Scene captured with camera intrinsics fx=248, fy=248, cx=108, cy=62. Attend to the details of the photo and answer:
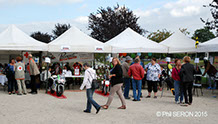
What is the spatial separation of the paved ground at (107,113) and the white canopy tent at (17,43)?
3.65m

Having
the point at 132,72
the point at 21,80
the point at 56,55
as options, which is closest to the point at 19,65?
the point at 21,80

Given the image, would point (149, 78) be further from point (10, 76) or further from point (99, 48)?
point (10, 76)

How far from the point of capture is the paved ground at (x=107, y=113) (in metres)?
6.04

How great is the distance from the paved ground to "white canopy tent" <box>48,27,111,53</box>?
397 centimetres

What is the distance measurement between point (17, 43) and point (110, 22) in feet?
62.9

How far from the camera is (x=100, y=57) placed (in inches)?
976

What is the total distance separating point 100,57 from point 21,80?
14.5 meters

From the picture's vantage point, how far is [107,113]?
693 cm

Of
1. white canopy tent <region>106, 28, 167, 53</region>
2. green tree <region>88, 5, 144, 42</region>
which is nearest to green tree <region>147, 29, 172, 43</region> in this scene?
green tree <region>88, 5, 144, 42</region>

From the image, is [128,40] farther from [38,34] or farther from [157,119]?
[38,34]

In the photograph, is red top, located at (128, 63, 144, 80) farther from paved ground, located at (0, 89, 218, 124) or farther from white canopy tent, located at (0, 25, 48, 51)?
white canopy tent, located at (0, 25, 48, 51)

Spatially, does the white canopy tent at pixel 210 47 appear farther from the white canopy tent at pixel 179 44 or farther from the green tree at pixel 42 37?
the green tree at pixel 42 37

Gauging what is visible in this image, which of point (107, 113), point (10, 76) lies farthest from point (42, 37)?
point (107, 113)

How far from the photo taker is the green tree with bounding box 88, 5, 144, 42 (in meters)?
29.3
